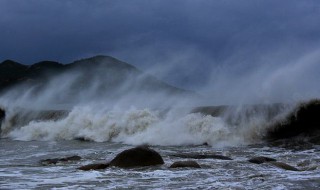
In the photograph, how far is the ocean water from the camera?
9.63 m

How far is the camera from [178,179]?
32.9ft

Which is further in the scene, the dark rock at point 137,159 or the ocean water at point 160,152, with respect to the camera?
the dark rock at point 137,159

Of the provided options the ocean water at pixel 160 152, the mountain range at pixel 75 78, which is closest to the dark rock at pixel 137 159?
the ocean water at pixel 160 152

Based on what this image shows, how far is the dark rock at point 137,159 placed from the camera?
12195 mm

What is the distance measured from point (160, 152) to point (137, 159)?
443cm

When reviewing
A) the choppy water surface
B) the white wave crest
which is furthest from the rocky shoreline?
the white wave crest

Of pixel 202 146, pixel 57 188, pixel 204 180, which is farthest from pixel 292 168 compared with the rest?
pixel 202 146

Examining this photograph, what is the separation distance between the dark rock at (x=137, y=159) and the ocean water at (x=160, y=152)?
0.32m

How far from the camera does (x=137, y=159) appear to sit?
12336 mm

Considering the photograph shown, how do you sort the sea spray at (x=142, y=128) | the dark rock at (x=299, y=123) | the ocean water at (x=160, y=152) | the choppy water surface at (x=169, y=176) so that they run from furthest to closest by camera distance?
1. the sea spray at (x=142, y=128)
2. the dark rock at (x=299, y=123)
3. the ocean water at (x=160, y=152)
4. the choppy water surface at (x=169, y=176)

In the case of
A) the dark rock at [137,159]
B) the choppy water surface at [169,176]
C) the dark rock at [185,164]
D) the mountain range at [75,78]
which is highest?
the mountain range at [75,78]

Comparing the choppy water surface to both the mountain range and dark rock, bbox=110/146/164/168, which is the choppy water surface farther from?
the mountain range

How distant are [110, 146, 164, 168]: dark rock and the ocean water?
32cm

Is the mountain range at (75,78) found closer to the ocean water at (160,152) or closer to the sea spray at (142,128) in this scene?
the sea spray at (142,128)
